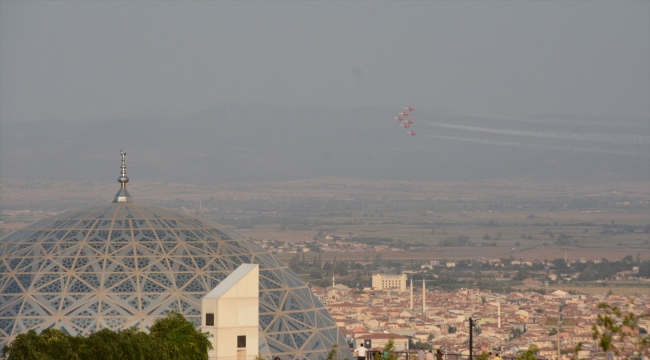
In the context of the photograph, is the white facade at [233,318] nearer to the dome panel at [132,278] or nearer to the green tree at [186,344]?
the green tree at [186,344]

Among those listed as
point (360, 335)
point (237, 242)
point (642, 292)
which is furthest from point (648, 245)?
point (237, 242)

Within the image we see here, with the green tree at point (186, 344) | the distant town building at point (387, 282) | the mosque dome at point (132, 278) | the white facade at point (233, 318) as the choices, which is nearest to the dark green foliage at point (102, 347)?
the green tree at point (186, 344)

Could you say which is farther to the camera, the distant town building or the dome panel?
the distant town building

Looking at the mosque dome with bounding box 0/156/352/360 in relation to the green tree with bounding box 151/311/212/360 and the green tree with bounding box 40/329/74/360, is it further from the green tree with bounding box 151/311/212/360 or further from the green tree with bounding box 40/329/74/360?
the green tree with bounding box 40/329/74/360

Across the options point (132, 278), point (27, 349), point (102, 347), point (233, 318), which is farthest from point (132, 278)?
point (27, 349)

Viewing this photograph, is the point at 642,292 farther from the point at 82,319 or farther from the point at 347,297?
the point at 82,319

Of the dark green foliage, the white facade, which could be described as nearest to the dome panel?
the white facade
